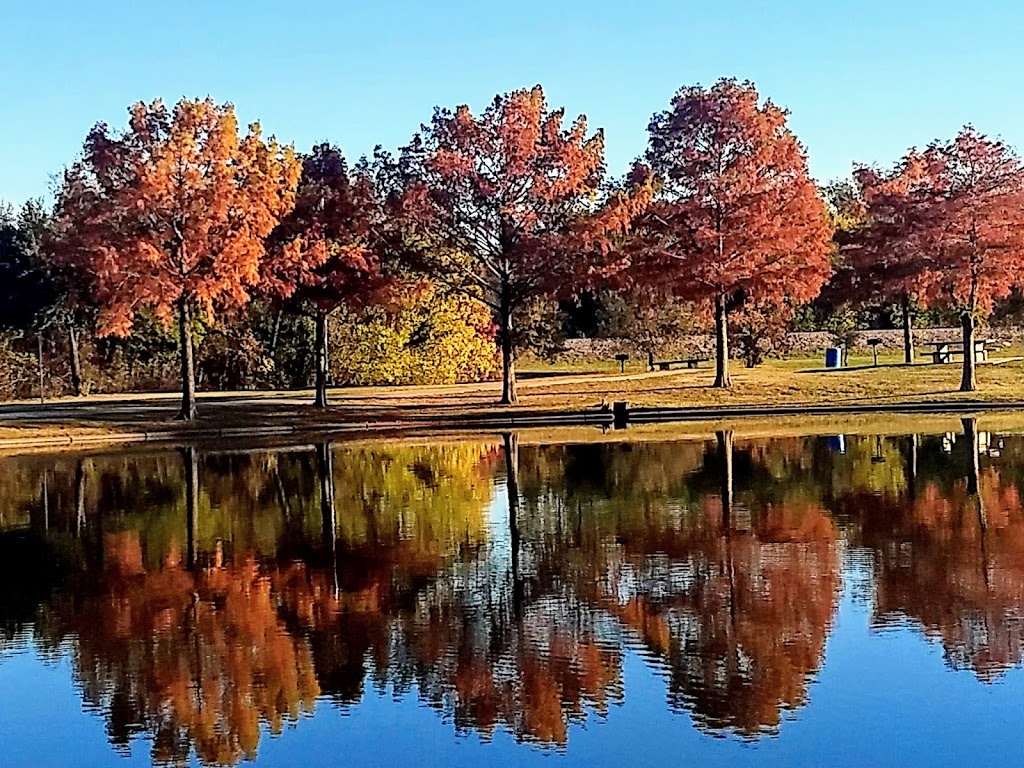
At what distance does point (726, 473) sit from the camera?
24.8 meters

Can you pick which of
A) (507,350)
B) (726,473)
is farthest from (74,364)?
(726,473)

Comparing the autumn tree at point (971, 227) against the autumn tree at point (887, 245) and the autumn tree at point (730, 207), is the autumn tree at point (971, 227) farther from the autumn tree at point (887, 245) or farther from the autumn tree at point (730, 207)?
the autumn tree at point (730, 207)

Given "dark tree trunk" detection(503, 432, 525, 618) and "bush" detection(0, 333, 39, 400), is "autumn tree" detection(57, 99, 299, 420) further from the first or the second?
"bush" detection(0, 333, 39, 400)

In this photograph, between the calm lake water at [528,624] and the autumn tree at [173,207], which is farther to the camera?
the autumn tree at [173,207]

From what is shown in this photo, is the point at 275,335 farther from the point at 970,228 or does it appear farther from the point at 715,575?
the point at 715,575

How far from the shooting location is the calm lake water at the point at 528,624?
9.52 metres

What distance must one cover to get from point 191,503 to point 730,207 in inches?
946

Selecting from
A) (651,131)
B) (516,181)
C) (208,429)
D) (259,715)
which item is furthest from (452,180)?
(259,715)

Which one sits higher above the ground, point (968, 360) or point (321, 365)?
point (321, 365)

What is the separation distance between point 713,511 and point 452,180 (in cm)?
2265

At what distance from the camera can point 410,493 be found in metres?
23.5

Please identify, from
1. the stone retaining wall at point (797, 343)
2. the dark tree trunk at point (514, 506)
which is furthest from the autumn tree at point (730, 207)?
the stone retaining wall at point (797, 343)

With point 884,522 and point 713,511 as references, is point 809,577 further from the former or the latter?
point 713,511

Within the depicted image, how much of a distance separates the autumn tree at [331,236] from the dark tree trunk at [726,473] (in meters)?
12.4
